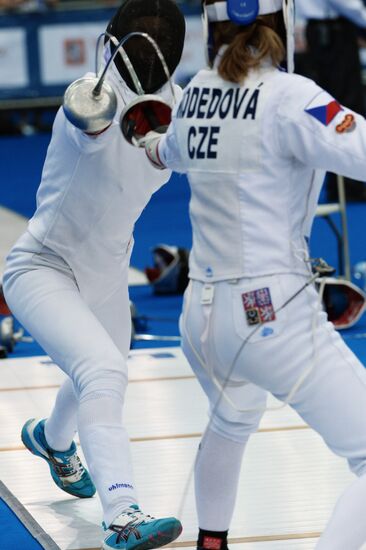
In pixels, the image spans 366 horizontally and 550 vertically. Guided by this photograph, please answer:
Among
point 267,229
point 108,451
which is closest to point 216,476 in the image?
point 108,451

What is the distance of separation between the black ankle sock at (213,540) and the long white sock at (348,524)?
46cm

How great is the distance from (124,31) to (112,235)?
1.77 ft

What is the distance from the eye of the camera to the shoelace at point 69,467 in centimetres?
382

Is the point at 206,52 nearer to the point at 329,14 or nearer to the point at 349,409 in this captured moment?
the point at 349,409

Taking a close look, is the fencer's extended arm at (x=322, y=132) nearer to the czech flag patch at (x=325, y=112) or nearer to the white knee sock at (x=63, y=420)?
the czech flag patch at (x=325, y=112)

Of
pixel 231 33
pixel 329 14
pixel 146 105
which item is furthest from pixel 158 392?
pixel 329 14

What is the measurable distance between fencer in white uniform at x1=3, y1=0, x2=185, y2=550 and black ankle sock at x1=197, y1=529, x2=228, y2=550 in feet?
0.38

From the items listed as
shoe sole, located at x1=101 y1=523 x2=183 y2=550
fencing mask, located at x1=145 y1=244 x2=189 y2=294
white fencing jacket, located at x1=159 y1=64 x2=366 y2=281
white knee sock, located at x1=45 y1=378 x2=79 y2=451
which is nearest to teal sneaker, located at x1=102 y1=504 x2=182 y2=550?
shoe sole, located at x1=101 y1=523 x2=183 y2=550

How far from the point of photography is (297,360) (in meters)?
2.71

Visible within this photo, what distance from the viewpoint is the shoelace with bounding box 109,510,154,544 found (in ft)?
9.75

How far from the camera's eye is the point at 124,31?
11.5ft

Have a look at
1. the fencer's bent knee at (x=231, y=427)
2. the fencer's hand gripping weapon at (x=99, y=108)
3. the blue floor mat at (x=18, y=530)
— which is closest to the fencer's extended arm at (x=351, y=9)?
the blue floor mat at (x=18, y=530)

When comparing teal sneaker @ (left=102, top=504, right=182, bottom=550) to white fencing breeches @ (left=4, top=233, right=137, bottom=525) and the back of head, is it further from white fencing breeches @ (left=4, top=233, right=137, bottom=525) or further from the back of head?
the back of head

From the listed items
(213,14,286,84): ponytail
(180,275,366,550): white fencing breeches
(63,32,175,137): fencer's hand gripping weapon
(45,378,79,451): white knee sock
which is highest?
(213,14,286,84): ponytail
